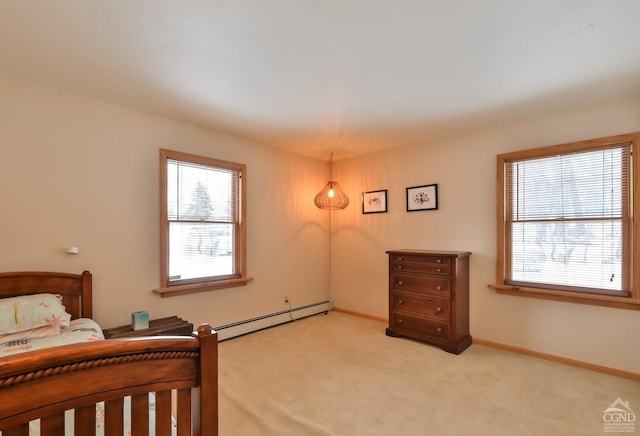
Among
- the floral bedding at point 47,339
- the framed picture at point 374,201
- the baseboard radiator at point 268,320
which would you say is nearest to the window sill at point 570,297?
the framed picture at point 374,201

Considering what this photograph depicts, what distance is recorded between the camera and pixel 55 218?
2.54m

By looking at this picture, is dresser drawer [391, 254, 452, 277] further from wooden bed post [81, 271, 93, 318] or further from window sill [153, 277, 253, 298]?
wooden bed post [81, 271, 93, 318]

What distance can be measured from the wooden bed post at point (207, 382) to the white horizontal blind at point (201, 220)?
8.08 ft

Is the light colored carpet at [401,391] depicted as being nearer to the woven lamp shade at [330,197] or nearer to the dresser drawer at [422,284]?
the dresser drawer at [422,284]

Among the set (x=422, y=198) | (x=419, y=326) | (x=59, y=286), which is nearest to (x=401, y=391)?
(x=419, y=326)

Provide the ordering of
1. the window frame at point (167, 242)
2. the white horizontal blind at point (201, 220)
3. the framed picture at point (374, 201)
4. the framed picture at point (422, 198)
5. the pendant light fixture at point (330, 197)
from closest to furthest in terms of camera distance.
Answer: the window frame at point (167, 242) → the white horizontal blind at point (201, 220) → the framed picture at point (422, 198) → the pendant light fixture at point (330, 197) → the framed picture at point (374, 201)

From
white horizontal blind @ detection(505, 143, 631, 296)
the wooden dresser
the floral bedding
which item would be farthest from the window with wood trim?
the floral bedding

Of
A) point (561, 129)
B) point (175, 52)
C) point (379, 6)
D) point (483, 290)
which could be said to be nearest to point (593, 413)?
point (483, 290)

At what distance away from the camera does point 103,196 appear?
2787 mm

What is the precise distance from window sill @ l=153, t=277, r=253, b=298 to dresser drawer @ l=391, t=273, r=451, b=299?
1763mm

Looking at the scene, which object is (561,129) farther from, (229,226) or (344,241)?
(229,226)

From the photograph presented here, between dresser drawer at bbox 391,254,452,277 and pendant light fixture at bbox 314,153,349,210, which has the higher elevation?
pendant light fixture at bbox 314,153,349,210

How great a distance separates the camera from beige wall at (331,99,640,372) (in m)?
2.80

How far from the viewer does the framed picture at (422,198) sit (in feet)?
12.7
